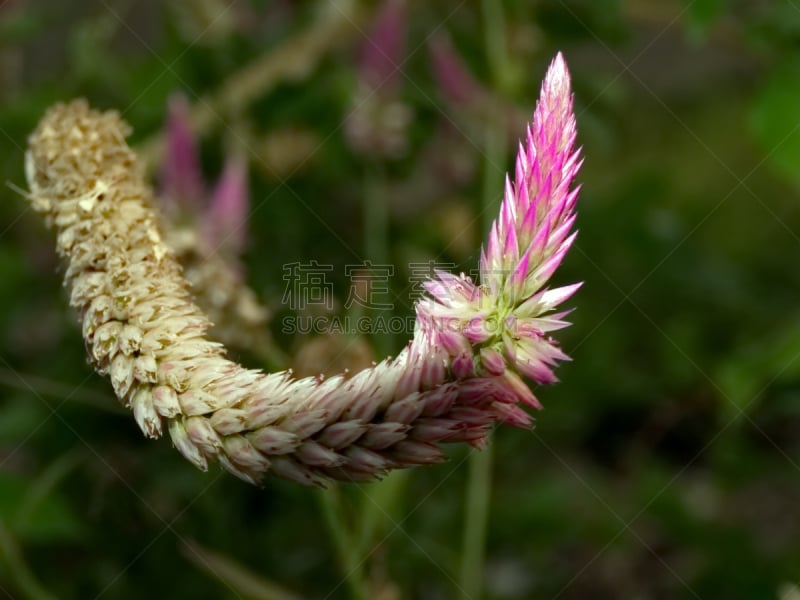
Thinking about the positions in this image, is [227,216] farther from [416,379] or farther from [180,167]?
[416,379]

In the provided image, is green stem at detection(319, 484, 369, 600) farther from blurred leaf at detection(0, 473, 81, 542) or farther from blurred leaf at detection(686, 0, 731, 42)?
blurred leaf at detection(686, 0, 731, 42)

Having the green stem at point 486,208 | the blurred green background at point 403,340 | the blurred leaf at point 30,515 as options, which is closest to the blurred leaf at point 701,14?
the blurred green background at point 403,340

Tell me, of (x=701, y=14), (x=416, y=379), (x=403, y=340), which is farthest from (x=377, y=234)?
(x=416, y=379)

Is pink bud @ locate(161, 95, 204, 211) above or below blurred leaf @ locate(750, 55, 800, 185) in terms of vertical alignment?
below

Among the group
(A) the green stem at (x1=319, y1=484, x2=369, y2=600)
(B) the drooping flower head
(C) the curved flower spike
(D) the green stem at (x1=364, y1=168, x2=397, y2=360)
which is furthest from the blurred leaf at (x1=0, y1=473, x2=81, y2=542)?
(B) the drooping flower head

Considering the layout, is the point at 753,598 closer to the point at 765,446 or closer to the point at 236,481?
the point at 236,481

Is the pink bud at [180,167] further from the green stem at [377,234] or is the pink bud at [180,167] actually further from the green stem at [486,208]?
the green stem at [486,208]
